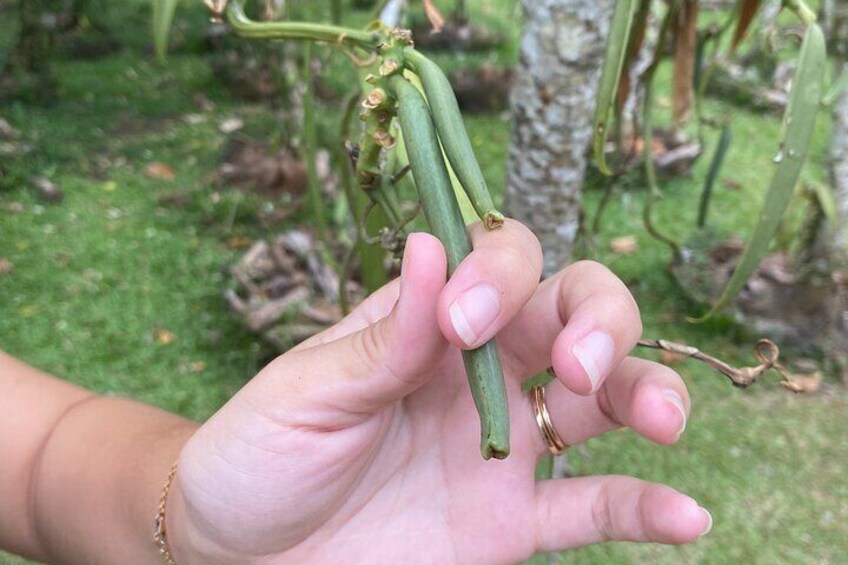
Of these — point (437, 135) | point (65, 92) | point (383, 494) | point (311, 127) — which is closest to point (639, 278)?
point (311, 127)

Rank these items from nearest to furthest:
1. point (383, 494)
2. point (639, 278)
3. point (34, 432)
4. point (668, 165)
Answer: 1. point (383, 494)
2. point (34, 432)
3. point (639, 278)
4. point (668, 165)

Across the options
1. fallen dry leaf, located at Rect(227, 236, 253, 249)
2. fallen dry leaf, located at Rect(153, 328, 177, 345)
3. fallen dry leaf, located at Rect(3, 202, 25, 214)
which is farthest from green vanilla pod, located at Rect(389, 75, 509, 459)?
fallen dry leaf, located at Rect(3, 202, 25, 214)

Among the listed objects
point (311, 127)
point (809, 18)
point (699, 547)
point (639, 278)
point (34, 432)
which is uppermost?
point (809, 18)

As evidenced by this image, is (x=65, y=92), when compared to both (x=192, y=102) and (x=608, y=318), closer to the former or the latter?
(x=192, y=102)

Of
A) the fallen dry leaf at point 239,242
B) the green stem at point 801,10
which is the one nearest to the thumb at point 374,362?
the green stem at point 801,10

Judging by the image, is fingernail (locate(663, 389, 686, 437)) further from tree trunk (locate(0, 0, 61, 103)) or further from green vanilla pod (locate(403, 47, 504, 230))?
tree trunk (locate(0, 0, 61, 103))

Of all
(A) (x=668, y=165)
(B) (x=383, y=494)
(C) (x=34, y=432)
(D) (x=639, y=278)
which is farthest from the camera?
(A) (x=668, y=165)

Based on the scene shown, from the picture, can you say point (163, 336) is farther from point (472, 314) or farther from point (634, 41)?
point (472, 314)

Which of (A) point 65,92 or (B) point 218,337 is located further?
(A) point 65,92

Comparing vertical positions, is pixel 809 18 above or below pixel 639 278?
above
